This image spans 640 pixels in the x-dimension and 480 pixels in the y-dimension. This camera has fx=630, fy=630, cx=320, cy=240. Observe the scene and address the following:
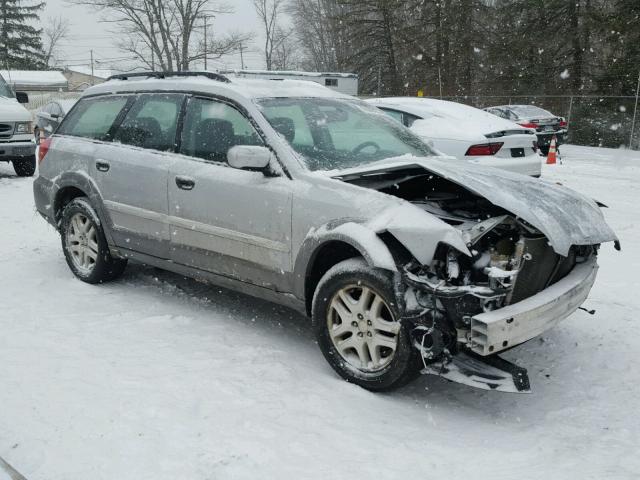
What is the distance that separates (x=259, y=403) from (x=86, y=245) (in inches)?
112

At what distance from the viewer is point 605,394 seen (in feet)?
12.0

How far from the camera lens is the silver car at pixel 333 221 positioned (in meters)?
3.24

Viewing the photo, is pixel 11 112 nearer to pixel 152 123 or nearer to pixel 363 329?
pixel 152 123

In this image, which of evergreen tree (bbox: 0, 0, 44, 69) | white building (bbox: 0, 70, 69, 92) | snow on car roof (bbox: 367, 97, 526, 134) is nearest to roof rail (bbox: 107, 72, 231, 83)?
→ snow on car roof (bbox: 367, 97, 526, 134)

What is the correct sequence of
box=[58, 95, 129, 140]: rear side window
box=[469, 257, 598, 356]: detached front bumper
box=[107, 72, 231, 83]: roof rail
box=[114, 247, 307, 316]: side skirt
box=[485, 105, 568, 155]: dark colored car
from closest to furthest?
1. box=[469, 257, 598, 356]: detached front bumper
2. box=[114, 247, 307, 316]: side skirt
3. box=[107, 72, 231, 83]: roof rail
4. box=[58, 95, 129, 140]: rear side window
5. box=[485, 105, 568, 155]: dark colored car

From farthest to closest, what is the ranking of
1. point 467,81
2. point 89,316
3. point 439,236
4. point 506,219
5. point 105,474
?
point 467,81 < point 89,316 < point 506,219 < point 439,236 < point 105,474

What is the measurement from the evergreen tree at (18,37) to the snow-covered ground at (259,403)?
56.0 metres

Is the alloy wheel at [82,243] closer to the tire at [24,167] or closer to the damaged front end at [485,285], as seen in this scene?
the damaged front end at [485,285]

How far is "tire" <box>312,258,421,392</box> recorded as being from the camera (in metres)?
3.34

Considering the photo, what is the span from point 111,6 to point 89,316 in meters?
30.3

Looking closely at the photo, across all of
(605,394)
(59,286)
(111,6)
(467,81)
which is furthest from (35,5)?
(605,394)

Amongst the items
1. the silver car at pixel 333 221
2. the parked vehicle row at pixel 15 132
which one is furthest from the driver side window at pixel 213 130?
the parked vehicle row at pixel 15 132

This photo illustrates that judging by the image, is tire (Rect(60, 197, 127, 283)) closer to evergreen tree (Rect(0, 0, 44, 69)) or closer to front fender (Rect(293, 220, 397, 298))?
front fender (Rect(293, 220, 397, 298))

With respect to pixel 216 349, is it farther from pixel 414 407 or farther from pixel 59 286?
pixel 59 286
